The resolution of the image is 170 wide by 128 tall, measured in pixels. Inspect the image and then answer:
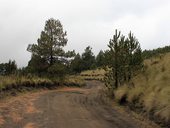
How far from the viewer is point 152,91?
2036 centimetres

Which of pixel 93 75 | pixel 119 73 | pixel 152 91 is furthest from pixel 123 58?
pixel 93 75

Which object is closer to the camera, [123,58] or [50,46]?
[123,58]

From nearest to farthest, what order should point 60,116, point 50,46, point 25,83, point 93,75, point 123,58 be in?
point 60,116
point 123,58
point 25,83
point 50,46
point 93,75

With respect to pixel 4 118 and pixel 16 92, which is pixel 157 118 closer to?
pixel 4 118

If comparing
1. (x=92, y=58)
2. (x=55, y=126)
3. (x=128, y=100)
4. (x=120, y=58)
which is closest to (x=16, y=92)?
(x=120, y=58)

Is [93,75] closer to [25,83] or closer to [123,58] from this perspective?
[25,83]

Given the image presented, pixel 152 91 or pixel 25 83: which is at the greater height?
pixel 25 83

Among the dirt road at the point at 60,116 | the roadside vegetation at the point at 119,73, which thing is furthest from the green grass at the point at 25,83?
the dirt road at the point at 60,116

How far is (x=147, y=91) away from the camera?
21.2 m

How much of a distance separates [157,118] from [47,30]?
32531 millimetres

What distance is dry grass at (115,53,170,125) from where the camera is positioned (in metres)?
17.3

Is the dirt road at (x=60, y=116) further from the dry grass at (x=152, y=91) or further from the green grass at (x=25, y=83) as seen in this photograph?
the green grass at (x=25, y=83)

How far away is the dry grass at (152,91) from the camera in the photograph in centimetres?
1727

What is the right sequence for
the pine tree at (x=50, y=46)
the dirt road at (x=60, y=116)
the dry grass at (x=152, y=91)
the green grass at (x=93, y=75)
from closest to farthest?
1. the dirt road at (x=60, y=116)
2. the dry grass at (x=152, y=91)
3. the pine tree at (x=50, y=46)
4. the green grass at (x=93, y=75)
